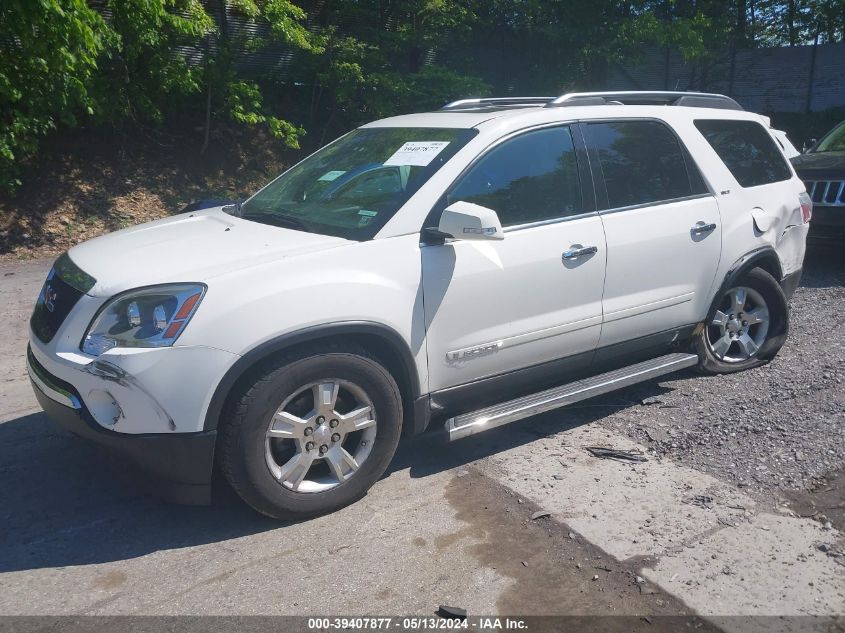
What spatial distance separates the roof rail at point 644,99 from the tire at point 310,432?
209 centimetres

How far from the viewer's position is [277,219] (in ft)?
14.3

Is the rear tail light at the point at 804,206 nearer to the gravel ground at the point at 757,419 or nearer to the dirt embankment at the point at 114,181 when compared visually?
the gravel ground at the point at 757,419

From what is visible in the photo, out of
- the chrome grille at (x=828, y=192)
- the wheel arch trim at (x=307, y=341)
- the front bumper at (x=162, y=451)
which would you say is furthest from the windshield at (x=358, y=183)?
the chrome grille at (x=828, y=192)

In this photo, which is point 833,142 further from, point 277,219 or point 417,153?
point 277,219

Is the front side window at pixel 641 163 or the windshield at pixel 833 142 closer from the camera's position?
the front side window at pixel 641 163

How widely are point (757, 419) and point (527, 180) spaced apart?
2.02 meters

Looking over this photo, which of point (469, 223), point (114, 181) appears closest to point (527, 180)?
point (469, 223)

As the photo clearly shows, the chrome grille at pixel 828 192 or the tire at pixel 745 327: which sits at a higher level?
the chrome grille at pixel 828 192

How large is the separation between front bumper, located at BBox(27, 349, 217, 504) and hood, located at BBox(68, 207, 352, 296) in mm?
529

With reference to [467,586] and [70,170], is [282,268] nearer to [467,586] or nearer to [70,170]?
[467,586]

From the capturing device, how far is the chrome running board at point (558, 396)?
411 cm

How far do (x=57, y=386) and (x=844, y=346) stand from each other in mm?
5515

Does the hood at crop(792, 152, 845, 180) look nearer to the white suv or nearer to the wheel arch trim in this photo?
the white suv

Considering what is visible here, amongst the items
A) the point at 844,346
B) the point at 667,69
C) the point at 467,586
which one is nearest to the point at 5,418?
the point at 467,586
